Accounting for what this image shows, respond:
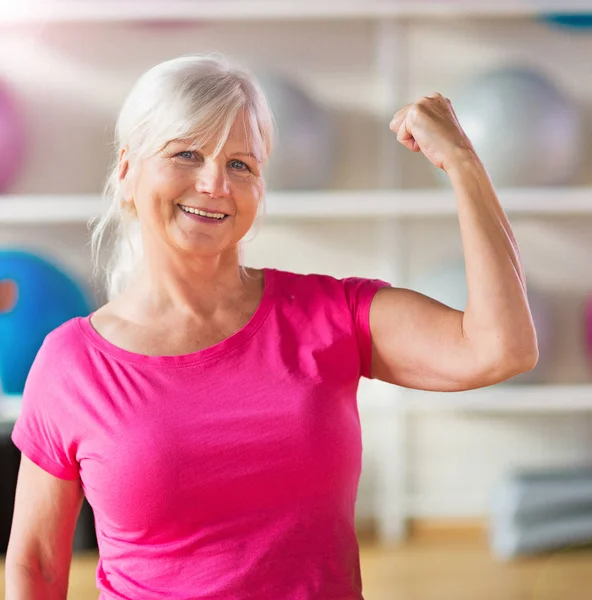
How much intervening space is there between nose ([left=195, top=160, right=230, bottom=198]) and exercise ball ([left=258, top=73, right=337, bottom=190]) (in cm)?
165

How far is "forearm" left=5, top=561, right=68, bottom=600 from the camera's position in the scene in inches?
47.1

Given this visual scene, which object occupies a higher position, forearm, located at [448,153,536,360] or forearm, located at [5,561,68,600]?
forearm, located at [448,153,536,360]

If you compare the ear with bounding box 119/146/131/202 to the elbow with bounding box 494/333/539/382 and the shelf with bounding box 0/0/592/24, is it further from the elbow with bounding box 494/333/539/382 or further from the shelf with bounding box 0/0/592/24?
the shelf with bounding box 0/0/592/24

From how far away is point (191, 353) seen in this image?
3.88ft

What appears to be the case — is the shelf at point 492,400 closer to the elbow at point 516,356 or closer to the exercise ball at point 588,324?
the exercise ball at point 588,324

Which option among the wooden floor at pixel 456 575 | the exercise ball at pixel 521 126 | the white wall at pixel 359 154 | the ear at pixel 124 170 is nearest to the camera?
the ear at pixel 124 170

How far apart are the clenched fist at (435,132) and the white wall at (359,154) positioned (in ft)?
7.19

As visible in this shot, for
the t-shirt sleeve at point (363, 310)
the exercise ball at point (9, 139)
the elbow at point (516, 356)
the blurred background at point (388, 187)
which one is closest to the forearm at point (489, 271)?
the elbow at point (516, 356)

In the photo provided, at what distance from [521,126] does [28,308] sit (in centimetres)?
166

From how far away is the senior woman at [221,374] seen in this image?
1.11 metres

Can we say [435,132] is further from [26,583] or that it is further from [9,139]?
[9,139]

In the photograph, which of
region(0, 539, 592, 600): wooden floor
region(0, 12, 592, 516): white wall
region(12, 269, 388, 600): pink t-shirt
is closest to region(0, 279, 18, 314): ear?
region(0, 12, 592, 516): white wall

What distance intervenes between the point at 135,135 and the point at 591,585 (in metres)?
2.23

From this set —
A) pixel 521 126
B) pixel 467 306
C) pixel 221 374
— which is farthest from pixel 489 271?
pixel 521 126
